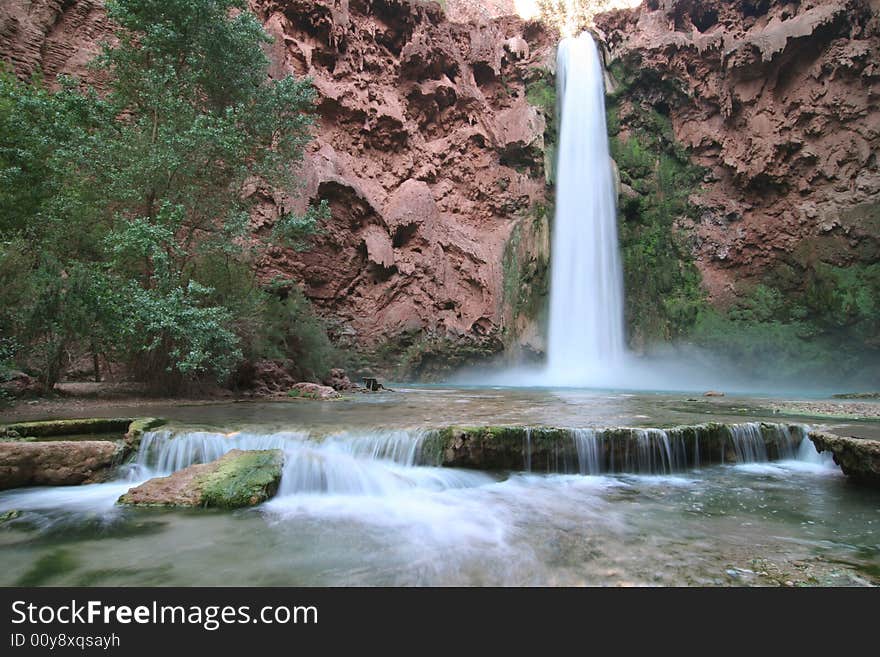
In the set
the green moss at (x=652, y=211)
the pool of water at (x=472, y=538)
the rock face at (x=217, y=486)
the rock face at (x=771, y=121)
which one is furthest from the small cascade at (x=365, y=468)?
the rock face at (x=771, y=121)

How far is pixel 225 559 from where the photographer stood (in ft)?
10.5

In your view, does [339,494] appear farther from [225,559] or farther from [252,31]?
[252,31]

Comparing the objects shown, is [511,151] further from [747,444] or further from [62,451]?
[62,451]

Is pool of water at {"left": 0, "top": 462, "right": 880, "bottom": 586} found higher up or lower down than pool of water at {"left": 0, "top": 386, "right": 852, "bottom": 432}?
lower down

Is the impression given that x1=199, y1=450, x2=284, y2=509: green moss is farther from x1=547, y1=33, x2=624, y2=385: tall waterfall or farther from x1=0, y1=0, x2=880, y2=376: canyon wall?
x1=547, y1=33, x2=624, y2=385: tall waterfall

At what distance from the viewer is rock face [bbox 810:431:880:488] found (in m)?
4.85

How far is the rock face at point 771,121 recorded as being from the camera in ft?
70.0

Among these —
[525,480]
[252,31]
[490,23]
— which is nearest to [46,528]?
[525,480]

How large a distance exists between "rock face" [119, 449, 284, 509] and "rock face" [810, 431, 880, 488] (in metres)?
6.12

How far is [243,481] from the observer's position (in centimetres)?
459

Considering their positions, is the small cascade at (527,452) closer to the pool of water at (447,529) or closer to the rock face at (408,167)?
the pool of water at (447,529)

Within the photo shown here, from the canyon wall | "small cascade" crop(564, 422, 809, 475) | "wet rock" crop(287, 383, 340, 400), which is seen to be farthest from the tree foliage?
the canyon wall
